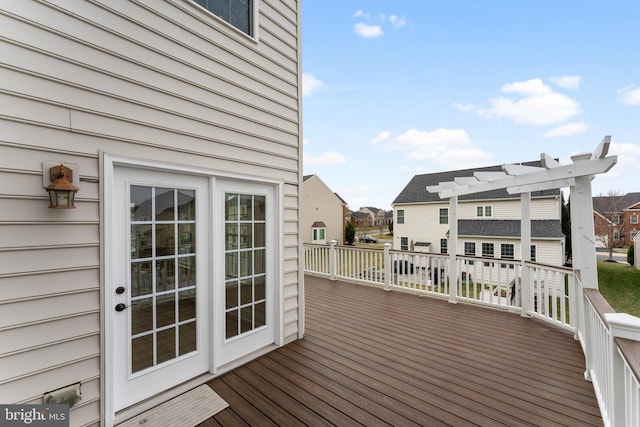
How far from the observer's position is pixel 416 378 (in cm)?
251

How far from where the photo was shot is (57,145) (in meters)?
1.67

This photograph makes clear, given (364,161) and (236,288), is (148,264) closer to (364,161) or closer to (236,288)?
(236,288)

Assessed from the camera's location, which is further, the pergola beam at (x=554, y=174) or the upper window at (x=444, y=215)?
the upper window at (x=444, y=215)

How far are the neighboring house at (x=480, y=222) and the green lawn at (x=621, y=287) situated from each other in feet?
6.79

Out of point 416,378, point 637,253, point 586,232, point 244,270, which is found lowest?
point 637,253

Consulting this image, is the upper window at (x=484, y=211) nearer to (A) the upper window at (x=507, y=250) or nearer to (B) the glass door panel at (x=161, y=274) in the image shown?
(A) the upper window at (x=507, y=250)

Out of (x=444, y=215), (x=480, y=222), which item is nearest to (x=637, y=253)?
(x=480, y=222)

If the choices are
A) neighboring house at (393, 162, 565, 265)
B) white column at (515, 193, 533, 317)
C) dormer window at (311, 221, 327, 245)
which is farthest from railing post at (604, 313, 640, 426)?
dormer window at (311, 221, 327, 245)

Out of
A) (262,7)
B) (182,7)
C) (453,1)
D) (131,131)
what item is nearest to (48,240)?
(131,131)

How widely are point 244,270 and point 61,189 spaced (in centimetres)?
164

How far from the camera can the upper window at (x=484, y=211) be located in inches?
585

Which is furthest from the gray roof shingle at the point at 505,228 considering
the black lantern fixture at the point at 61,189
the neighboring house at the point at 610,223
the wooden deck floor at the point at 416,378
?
the black lantern fixture at the point at 61,189

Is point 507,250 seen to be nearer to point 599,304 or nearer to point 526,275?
point 526,275

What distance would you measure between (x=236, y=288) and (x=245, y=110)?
186 centimetres
